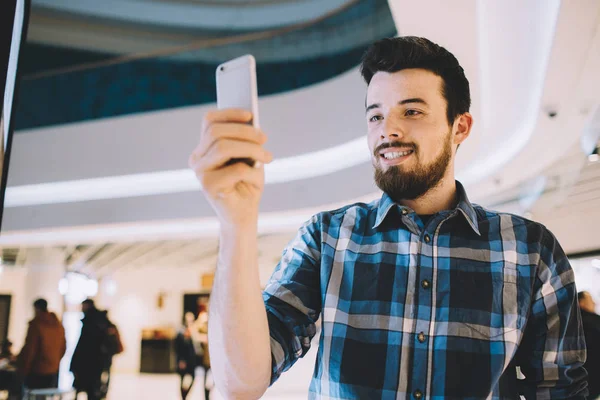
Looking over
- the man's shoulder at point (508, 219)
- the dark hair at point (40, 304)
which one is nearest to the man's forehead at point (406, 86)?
the man's shoulder at point (508, 219)

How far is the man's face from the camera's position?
100cm

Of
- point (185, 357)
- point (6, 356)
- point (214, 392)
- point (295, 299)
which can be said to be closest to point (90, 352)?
point (6, 356)

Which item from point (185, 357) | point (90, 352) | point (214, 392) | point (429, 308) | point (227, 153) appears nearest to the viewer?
point (227, 153)

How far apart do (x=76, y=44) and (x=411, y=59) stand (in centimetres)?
1243

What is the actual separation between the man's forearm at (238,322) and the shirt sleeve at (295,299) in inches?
2.7

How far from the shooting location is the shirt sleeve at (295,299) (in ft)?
2.86

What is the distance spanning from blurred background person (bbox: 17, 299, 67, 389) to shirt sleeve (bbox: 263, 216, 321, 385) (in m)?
4.82

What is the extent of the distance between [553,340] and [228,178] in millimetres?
653

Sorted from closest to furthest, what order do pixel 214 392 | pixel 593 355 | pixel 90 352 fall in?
1. pixel 593 355
2. pixel 90 352
3. pixel 214 392

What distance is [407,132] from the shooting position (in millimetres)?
989

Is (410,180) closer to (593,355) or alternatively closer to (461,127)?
(461,127)

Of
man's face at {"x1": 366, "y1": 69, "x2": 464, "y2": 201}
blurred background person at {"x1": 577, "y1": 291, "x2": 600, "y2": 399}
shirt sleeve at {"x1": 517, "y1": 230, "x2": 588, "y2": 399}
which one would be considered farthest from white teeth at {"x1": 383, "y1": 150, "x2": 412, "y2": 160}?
blurred background person at {"x1": 577, "y1": 291, "x2": 600, "y2": 399}

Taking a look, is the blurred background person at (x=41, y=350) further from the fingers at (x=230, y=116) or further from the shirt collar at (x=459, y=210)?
the fingers at (x=230, y=116)

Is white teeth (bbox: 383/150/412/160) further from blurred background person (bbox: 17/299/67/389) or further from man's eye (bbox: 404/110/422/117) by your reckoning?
blurred background person (bbox: 17/299/67/389)
